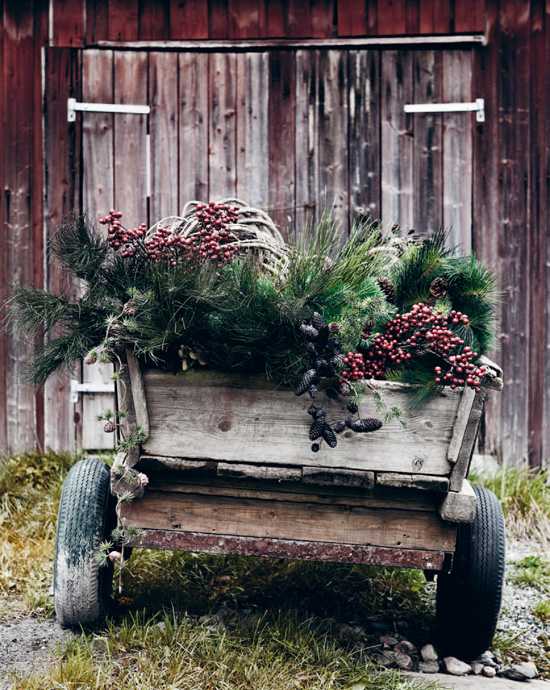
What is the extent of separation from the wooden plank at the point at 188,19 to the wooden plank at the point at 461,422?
3.51 m

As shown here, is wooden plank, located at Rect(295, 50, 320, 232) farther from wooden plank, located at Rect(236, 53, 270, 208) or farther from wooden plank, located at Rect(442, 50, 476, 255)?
wooden plank, located at Rect(442, 50, 476, 255)

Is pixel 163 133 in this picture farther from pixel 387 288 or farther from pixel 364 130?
pixel 387 288

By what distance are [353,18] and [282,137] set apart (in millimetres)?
830

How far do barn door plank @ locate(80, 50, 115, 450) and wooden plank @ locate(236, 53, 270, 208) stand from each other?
0.74 meters

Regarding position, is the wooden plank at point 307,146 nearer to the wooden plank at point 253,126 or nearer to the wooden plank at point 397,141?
the wooden plank at point 253,126

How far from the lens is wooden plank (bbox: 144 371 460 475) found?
2.45m

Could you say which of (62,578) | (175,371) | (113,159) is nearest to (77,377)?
(113,159)

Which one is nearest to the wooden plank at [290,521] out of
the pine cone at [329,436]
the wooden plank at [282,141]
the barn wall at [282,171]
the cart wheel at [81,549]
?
the cart wheel at [81,549]

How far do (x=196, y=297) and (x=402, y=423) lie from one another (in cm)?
68

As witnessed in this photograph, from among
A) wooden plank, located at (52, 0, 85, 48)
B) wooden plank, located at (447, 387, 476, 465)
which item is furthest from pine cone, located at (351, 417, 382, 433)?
wooden plank, located at (52, 0, 85, 48)

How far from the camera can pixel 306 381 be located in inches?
90.2

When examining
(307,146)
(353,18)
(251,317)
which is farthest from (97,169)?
(251,317)

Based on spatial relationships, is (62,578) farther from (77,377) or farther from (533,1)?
(533,1)

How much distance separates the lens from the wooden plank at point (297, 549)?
2.56 m
